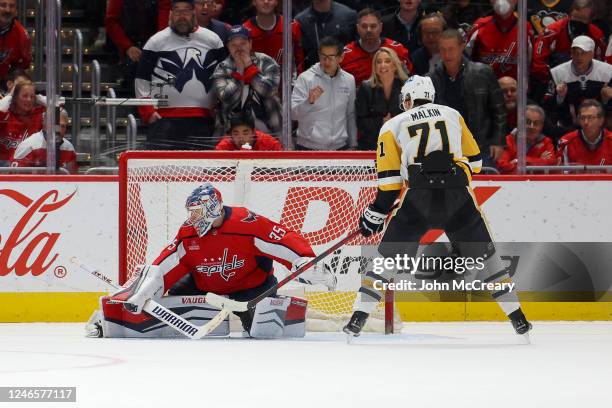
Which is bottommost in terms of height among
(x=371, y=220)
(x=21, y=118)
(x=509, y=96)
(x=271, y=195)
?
(x=271, y=195)

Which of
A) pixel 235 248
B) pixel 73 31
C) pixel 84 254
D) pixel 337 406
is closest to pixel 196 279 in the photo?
pixel 235 248

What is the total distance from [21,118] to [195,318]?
1.90 m

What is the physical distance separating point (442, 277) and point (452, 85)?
1.17m

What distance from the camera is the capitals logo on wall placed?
865 cm

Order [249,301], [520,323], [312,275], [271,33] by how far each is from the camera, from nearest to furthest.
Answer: [520,323]
[312,275]
[249,301]
[271,33]

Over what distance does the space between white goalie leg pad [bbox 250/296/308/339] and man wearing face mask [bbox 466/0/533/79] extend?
7.05ft

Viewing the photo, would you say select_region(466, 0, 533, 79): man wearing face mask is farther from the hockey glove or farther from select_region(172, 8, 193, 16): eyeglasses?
the hockey glove

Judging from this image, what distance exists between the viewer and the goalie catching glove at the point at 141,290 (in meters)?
7.46

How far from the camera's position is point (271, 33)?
8.67 meters

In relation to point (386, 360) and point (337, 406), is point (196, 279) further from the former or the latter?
point (337, 406)

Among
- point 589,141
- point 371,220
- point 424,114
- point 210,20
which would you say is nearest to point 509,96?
point 589,141

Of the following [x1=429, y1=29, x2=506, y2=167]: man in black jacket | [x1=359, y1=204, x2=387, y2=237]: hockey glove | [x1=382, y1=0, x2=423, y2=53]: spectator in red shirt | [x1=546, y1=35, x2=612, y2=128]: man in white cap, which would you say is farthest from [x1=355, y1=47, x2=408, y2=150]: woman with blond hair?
[x1=359, y1=204, x2=387, y2=237]: hockey glove

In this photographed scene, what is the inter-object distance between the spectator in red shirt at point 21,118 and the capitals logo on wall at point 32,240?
331 mm

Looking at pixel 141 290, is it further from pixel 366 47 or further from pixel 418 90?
pixel 366 47
